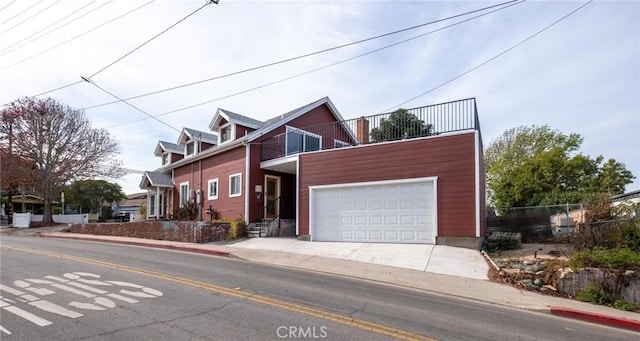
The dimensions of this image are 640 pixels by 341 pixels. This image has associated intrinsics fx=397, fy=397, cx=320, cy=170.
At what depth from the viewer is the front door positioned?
21.1 metres

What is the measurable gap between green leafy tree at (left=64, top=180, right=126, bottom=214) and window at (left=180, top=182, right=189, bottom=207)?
1073 inches

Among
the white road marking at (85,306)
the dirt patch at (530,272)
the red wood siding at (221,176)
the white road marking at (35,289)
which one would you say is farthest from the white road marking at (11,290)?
the red wood siding at (221,176)

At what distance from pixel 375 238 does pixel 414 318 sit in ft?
29.7

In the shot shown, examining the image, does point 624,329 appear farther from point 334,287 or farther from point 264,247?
point 264,247

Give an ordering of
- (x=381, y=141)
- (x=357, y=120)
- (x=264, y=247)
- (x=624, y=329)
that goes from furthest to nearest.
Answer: (x=357, y=120)
(x=381, y=141)
(x=264, y=247)
(x=624, y=329)

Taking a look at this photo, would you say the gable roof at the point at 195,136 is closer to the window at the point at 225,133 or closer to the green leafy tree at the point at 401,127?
the window at the point at 225,133

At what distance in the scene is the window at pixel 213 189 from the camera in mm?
22844

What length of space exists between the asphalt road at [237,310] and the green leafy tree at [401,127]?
760 centimetres

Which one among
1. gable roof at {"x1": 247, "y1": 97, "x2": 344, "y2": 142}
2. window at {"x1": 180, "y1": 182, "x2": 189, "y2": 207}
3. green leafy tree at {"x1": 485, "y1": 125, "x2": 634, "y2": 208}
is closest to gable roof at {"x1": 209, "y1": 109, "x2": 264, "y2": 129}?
gable roof at {"x1": 247, "y1": 97, "x2": 344, "y2": 142}

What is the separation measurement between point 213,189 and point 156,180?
236 inches

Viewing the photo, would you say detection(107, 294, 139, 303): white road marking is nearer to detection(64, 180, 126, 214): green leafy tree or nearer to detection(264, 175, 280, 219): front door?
detection(264, 175, 280, 219): front door

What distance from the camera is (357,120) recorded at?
17.2 meters

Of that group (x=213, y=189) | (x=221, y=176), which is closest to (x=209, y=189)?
(x=213, y=189)

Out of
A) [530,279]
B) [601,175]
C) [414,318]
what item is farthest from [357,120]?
[601,175]
